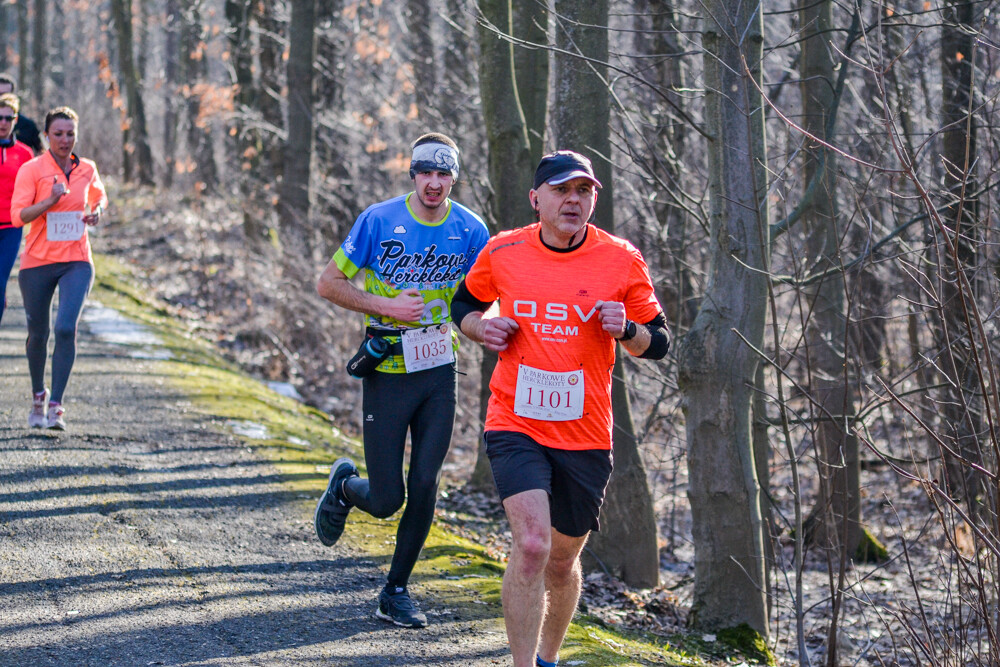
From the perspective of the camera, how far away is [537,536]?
4070 mm

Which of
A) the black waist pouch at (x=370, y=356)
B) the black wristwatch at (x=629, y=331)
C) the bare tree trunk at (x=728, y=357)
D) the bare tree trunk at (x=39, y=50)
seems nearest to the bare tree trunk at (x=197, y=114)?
the bare tree trunk at (x=39, y=50)

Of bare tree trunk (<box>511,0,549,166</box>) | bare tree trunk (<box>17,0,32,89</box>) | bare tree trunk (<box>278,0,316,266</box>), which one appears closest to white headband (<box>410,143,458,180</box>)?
bare tree trunk (<box>511,0,549,166</box>)

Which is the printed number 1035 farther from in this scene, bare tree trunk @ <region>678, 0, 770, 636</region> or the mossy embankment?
bare tree trunk @ <region>678, 0, 770, 636</region>

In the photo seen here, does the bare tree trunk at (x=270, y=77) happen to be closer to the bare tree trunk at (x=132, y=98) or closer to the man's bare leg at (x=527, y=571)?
the bare tree trunk at (x=132, y=98)

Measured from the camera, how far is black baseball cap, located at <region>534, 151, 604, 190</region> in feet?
13.8

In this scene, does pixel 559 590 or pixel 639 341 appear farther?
pixel 559 590

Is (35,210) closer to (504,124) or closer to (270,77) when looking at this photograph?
(504,124)

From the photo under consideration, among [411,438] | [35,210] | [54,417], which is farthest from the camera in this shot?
[54,417]

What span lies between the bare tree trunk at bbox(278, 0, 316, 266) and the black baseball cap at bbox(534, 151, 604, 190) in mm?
10930

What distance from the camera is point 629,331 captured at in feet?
13.8

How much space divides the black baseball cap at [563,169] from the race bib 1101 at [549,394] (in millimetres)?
782

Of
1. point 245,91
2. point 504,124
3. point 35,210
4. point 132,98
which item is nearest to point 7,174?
point 35,210

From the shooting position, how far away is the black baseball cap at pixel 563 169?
421cm

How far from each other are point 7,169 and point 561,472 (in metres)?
5.94
